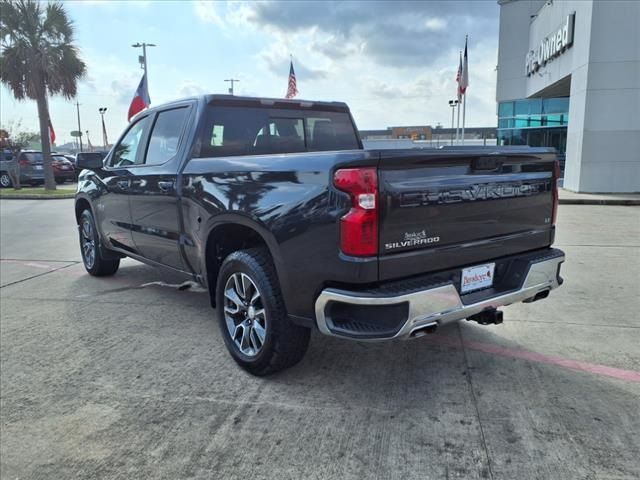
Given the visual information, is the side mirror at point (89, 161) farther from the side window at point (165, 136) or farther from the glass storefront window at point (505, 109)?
the glass storefront window at point (505, 109)

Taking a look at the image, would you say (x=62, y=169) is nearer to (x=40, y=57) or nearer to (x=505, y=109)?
(x=40, y=57)

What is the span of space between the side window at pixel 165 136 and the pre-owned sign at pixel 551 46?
52.6 feet

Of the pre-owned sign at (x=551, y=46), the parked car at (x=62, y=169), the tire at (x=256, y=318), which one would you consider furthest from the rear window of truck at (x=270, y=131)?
the parked car at (x=62, y=169)

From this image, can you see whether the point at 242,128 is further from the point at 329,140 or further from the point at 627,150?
the point at 627,150

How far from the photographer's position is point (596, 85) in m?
15.0

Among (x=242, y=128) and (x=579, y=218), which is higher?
(x=242, y=128)

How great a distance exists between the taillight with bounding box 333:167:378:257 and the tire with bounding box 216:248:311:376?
77cm

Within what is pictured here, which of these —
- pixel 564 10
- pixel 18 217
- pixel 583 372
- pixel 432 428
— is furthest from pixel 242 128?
pixel 564 10

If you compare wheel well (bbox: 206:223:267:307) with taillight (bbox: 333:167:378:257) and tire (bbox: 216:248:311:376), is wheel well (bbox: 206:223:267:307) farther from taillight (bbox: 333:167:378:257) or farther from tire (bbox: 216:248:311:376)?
taillight (bbox: 333:167:378:257)

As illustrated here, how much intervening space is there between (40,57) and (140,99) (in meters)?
4.02

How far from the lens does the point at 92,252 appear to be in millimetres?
6352

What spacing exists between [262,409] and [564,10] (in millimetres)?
18856

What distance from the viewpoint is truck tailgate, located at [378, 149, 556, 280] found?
2.76 m

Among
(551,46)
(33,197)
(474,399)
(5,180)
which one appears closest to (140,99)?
(33,197)
